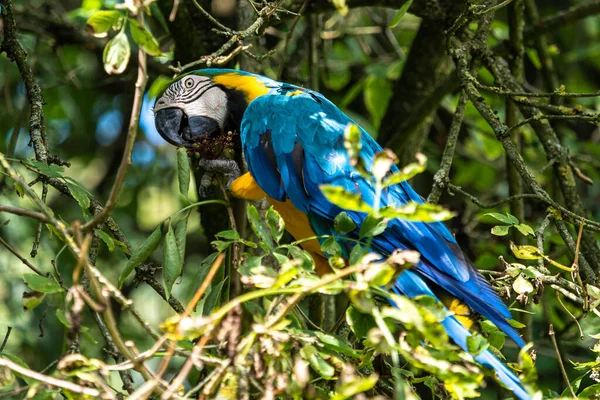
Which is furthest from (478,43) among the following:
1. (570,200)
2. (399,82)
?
(399,82)

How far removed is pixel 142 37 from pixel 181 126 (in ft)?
4.03

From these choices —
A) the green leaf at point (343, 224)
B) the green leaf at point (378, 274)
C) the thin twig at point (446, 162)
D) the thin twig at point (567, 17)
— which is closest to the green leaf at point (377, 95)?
the thin twig at point (567, 17)

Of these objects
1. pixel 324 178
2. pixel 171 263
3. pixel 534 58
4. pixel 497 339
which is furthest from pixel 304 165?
pixel 534 58

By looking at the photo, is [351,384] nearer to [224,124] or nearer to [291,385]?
[291,385]

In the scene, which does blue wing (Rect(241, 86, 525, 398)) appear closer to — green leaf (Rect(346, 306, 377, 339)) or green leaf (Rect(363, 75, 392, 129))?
green leaf (Rect(346, 306, 377, 339))

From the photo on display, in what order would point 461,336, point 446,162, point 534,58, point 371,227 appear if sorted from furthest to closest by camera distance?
1. point 534,58
2. point 446,162
3. point 461,336
4. point 371,227

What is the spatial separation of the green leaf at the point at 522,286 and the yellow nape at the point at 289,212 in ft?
2.36

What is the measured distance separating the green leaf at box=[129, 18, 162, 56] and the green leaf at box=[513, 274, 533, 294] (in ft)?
3.06

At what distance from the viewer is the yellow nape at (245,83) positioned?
2.35 metres

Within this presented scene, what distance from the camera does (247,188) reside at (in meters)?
2.26

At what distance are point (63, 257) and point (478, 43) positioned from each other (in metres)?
2.37

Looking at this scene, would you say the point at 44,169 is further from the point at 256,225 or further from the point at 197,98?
the point at 197,98

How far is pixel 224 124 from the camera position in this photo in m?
2.43

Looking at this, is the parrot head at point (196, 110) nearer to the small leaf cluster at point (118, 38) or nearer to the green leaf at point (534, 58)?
the small leaf cluster at point (118, 38)
